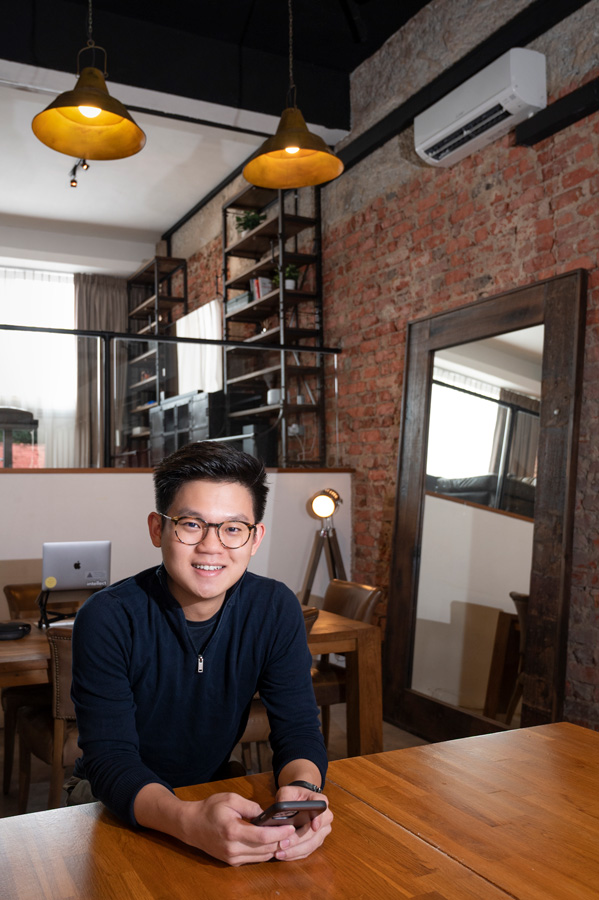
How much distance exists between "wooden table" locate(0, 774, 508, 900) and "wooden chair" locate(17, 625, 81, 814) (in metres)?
1.42

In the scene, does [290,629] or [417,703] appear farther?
[417,703]

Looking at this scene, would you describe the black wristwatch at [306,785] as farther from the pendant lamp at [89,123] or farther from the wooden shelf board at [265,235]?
the wooden shelf board at [265,235]

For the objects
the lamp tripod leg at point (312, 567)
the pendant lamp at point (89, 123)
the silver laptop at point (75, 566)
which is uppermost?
the pendant lamp at point (89, 123)

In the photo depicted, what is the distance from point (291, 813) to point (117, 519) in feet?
12.7

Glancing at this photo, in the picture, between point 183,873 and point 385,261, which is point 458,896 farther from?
point 385,261

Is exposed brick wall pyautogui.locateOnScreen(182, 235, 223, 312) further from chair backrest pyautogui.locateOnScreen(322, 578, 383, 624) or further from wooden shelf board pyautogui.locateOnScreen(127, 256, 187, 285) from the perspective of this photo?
chair backrest pyautogui.locateOnScreen(322, 578, 383, 624)

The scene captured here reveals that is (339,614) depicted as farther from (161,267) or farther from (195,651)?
(161,267)

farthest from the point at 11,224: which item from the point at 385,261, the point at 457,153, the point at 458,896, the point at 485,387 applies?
the point at 458,896

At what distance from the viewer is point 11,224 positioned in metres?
8.84

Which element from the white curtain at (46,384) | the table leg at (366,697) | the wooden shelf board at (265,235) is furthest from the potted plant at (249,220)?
the table leg at (366,697)

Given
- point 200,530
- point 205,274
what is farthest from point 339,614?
point 205,274

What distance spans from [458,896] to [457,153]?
406 cm

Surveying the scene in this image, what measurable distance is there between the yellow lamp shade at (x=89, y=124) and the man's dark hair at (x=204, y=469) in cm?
228

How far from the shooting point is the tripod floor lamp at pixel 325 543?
16.7 ft
